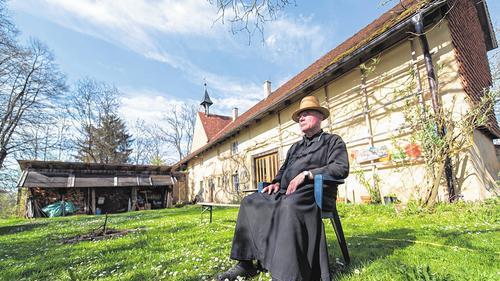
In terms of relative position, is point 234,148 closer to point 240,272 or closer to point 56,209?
point 56,209

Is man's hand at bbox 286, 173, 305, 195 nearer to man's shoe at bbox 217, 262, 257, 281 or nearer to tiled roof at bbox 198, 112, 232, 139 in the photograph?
man's shoe at bbox 217, 262, 257, 281

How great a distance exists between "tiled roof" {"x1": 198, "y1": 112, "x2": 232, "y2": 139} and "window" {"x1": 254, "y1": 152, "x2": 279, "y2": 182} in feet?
37.3

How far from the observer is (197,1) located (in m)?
3.50

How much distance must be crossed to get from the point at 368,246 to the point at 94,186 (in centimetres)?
1929

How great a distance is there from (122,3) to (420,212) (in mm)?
6482

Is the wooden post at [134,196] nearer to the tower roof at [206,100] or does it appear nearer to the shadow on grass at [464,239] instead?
the tower roof at [206,100]

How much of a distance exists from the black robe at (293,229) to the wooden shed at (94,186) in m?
18.6

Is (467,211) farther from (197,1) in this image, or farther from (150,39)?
(150,39)

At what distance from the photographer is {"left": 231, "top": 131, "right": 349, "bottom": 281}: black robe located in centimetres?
172

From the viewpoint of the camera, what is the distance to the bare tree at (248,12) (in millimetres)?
3328

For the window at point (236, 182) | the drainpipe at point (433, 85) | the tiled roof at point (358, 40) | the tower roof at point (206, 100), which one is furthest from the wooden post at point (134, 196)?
the drainpipe at point (433, 85)

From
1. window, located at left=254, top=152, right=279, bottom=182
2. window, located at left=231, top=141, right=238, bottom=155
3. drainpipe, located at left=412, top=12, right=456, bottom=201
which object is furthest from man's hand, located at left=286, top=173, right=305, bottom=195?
window, located at left=231, top=141, right=238, bottom=155

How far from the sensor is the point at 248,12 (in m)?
3.41

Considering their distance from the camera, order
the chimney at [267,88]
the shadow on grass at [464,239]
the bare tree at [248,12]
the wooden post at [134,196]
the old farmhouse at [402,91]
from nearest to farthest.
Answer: the shadow on grass at [464,239] < the bare tree at [248,12] < the old farmhouse at [402,91] < the chimney at [267,88] < the wooden post at [134,196]
